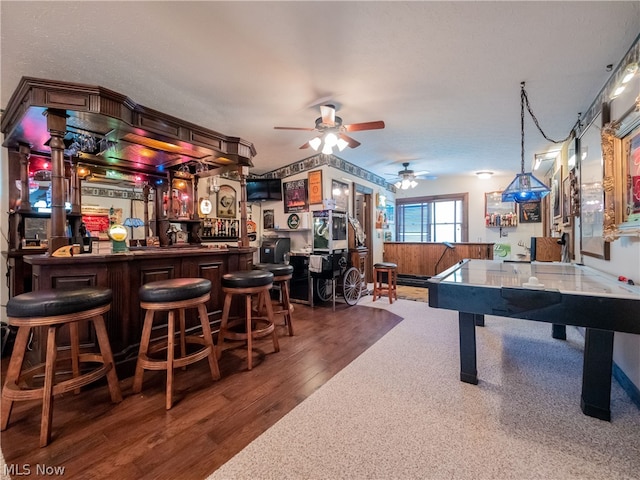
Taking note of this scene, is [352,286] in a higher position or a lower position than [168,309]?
lower

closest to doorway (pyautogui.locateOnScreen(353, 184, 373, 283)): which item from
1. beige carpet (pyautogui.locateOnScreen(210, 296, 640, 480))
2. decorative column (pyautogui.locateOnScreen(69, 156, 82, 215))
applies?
beige carpet (pyautogui.locateOnScreen(210, 296, 640, 480))

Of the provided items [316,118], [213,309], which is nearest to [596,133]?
[316,118]

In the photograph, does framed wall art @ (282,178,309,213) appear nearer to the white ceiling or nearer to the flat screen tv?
the flat screen tv

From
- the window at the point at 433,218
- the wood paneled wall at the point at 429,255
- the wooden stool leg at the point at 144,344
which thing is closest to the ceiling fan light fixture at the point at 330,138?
the wooden stool leg at the point at 144,344

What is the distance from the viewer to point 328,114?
2889 mm

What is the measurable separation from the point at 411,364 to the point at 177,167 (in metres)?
3.87

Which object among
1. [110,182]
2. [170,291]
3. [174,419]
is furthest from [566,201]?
[110,182]

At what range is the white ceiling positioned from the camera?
171cm

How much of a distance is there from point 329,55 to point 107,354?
106 inches

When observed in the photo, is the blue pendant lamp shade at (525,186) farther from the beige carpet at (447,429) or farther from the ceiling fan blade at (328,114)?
the ceiling fan blade at (328,114)

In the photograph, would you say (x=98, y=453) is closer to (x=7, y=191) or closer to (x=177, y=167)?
(x=7, y=191)

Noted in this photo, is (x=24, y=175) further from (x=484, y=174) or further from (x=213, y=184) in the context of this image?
(x=484, y=174)

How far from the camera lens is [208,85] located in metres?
2.53

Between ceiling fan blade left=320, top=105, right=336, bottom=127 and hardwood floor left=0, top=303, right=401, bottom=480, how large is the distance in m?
2.43
